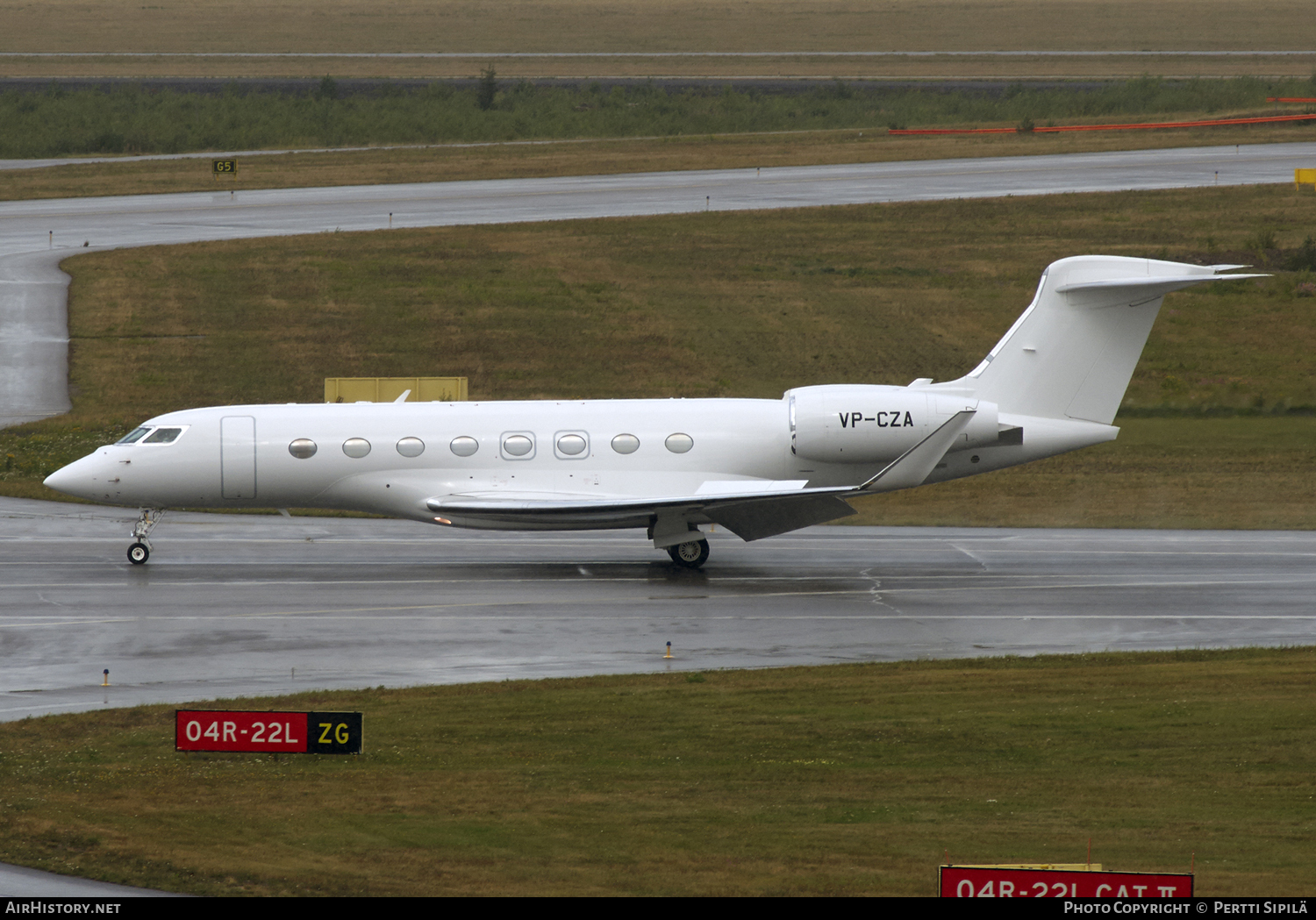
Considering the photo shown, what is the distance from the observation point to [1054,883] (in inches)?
451

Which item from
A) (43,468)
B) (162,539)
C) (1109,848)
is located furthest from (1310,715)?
(43,468)

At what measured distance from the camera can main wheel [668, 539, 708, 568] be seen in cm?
3053

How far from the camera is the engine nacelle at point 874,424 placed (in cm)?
2992

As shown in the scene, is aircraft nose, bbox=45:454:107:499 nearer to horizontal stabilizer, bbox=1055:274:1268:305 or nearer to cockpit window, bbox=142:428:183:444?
cockpit window, bbox=142:428:183:444

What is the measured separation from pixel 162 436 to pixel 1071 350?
1803 centimetres

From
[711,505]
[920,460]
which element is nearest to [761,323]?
[711,505]

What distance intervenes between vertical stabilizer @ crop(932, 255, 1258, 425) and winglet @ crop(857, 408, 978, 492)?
2.29 meters

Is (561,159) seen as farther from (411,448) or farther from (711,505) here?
(711,505)

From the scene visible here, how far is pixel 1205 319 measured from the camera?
51.8 meters

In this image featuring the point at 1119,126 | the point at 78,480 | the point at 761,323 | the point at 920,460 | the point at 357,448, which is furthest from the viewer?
the point at 1119,126

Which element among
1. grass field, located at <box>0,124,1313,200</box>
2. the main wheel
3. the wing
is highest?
grass field, located at <box>0,124,1313,200</box>

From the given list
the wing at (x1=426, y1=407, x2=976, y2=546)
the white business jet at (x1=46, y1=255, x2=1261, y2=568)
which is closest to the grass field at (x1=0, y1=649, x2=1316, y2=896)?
the wing at (x1=426, y1=407, x2=976, y2=546)

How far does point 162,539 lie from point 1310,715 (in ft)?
78.9

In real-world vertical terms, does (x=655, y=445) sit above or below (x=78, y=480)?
above
